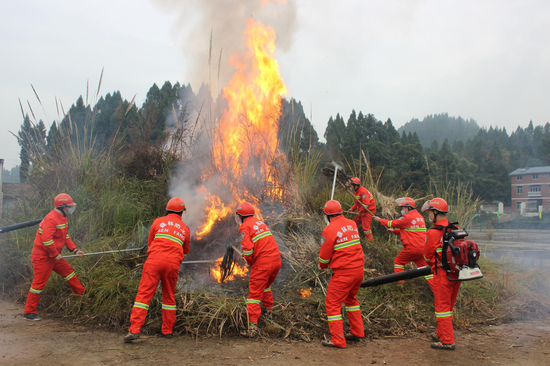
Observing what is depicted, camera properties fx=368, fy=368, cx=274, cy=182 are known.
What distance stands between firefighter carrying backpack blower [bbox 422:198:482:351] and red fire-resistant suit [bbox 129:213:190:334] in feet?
11.6

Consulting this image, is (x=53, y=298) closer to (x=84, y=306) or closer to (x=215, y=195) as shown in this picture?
(x=84, y=306)

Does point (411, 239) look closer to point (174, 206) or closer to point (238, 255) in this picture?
point (238, 255)

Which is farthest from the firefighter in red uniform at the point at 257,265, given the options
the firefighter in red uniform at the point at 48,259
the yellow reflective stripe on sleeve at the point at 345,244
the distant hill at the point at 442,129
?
the distant hill at the point at 442,129

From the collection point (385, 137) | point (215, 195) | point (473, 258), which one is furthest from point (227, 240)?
point (385, 137)

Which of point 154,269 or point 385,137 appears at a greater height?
point 385,137

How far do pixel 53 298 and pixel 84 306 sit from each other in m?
0.86

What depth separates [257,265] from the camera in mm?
5344

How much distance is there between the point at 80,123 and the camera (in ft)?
37.8

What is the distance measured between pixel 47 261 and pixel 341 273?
4.75 metres

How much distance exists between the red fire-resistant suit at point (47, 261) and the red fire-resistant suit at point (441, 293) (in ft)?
18.1

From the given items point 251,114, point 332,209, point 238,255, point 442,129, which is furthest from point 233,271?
point 442,129

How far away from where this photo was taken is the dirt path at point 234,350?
4.21 metres

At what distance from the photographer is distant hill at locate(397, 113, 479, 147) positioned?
315 ft

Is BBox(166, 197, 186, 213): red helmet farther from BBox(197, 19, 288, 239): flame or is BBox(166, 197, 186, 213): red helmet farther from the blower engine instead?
the blower engine
